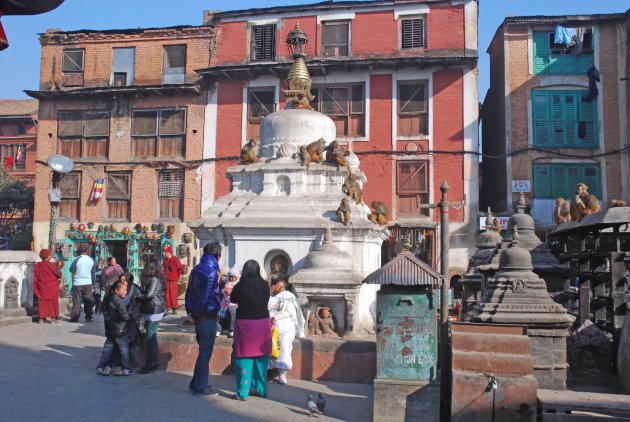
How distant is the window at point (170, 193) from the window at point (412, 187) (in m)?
9.73

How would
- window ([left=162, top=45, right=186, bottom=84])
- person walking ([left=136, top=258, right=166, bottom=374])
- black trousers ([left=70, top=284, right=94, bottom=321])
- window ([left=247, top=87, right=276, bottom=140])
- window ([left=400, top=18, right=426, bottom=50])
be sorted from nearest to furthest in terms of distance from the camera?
person walking ([left=136, top=258, right=166, bottom=374]) → black trousers ([left=70, top=284, right=94, bottom=321]) → window ([left=400, top=18, right=426, bottom=50]) → window ([left=247, top=87, right=276, bottom=140]) → window ([left=162, top=45, right=186, bottom=84])

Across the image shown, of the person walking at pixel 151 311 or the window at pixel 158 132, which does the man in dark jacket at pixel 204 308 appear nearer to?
the person walking at pixel 151 311

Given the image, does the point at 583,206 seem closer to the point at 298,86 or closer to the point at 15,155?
the point at 298,86

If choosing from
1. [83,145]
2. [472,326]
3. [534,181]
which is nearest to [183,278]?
[83,145]

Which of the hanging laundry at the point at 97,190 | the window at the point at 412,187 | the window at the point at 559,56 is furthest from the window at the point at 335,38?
the hanging laundry at the point at 97,190

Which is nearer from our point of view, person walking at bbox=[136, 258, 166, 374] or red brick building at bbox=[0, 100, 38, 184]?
person walking at bbox=[136, 258, 166, 374]

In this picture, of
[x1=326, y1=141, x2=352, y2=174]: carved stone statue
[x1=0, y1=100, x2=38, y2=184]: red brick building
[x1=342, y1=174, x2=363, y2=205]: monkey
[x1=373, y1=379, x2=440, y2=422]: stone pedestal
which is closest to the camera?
[x1=373, y1=379, x2=440, y2=422]: stone pedestal

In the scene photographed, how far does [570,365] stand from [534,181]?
53.8ft

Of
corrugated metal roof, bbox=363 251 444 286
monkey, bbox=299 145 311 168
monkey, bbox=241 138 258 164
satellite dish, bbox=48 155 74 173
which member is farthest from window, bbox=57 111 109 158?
corrugated metal roof, bbox=363 251 444 286

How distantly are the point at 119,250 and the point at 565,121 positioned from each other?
2006cm

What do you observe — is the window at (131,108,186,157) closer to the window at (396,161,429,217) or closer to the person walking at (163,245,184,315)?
the window at (396,161,429,217)

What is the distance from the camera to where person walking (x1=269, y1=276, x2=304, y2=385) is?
8156 millimetres

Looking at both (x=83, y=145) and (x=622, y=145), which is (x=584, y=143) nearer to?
(x=622, y=145)

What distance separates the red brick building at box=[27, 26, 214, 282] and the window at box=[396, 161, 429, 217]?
8847mm
